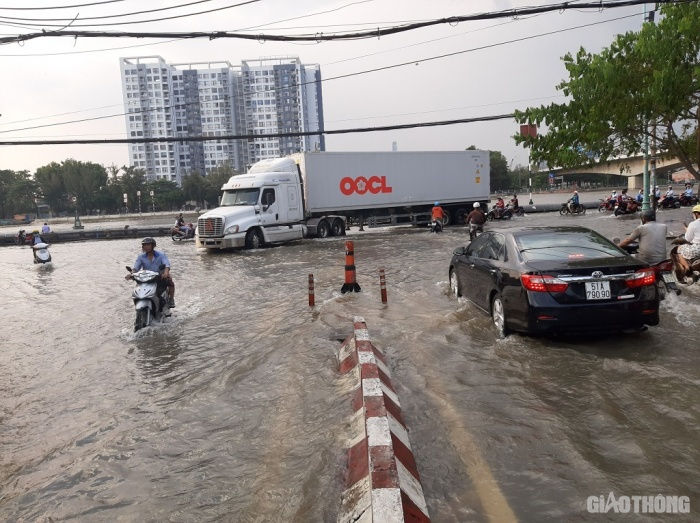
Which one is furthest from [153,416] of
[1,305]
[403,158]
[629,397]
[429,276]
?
[403,158]

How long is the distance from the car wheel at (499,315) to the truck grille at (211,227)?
1560cm

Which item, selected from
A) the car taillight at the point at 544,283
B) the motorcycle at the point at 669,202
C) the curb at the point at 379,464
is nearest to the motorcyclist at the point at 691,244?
the car taillight at the point at 544,283

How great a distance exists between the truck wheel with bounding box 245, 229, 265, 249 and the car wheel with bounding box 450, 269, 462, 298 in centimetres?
1322

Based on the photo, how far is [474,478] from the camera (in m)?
3.75

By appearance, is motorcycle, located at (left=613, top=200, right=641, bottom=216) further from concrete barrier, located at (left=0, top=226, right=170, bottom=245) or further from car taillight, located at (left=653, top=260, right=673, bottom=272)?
car taillight, located at (left=653, top=260, right=673, bottom=272)

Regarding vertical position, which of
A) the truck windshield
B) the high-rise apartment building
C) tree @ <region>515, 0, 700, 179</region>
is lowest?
the truck windshield

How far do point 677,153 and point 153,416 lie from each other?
11822 mm

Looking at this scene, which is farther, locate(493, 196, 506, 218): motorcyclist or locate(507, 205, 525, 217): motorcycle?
locate(507, 205, 525, 217): motorcycle

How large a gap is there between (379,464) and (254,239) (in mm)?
19624

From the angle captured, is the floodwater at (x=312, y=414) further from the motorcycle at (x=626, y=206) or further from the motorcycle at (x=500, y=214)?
the motorcycle at (x=626, y=206)

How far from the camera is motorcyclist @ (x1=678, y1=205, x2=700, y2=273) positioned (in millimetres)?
9312


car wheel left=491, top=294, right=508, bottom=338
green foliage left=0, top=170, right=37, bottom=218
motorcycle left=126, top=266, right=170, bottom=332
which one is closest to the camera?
car wheel left=491, top=294, right=508, bottom=338

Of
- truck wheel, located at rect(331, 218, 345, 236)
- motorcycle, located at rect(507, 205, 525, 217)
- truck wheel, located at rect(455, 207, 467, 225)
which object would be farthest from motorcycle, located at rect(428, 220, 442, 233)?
motorcycle, located at rect(507, 205, 525, 217)

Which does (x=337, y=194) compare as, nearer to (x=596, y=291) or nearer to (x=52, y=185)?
(x=596, y=291)
